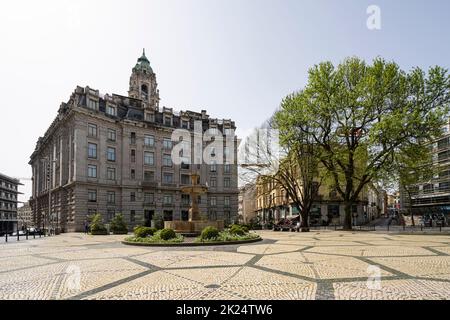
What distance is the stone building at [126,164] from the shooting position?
48203mm

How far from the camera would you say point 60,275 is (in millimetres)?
10617

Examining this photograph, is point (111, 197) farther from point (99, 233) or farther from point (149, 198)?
point (99, 233)

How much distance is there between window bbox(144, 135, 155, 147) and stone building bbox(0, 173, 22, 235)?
60739 millimetres

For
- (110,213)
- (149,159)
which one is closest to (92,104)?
(149,159)

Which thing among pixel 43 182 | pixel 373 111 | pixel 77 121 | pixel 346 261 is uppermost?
pixel 77 121

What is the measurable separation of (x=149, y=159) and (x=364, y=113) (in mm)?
37739

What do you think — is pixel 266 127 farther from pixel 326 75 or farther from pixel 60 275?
pixel 60 275

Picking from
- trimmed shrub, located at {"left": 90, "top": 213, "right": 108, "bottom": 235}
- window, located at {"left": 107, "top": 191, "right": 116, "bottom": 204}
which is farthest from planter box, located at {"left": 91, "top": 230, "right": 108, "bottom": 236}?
window, located at {"left": 107, "top": 191, "right": 116, "bottom": 204}

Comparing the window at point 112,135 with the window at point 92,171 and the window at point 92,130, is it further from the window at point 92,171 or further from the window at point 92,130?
the window at point 92,171

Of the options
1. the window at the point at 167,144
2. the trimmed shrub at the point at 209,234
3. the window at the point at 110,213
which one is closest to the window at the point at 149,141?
the window at the point at 167,144

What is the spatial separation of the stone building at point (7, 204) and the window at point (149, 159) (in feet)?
196

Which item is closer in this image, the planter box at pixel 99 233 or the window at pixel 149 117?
the planter box at pixel 99 233
